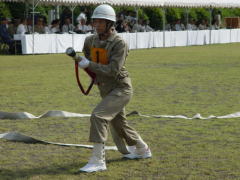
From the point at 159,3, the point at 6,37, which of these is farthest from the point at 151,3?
the point at 6,37

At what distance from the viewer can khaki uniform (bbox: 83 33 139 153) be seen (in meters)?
5.79

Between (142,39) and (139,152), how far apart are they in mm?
27512

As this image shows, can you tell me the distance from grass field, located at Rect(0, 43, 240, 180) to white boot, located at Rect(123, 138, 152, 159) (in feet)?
0.30

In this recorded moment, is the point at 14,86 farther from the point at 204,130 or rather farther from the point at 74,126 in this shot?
the point at 204,130

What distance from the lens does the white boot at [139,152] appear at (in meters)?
6.40

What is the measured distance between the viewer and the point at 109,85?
20.0 feet

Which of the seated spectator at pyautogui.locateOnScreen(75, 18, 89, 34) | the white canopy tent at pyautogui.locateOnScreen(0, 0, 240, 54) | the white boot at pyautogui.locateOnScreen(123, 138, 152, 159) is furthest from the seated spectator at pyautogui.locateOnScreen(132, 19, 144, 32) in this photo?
the white boot at pyautogui.locateOnScreen(123, 138, 152, 159)

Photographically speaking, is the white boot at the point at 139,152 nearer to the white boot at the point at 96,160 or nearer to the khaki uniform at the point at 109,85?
the khaki uniform at the point at 109,85

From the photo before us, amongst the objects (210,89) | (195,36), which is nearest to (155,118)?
(210,89)

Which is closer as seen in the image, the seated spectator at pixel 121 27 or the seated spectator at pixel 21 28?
the seated spectator at pixel 21 28

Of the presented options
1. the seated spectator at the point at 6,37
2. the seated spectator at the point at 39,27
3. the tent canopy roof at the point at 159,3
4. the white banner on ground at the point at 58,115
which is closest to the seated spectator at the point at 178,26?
the tent canopy roof at the point at 159,3

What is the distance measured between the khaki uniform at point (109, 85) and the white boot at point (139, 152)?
0.14 metres

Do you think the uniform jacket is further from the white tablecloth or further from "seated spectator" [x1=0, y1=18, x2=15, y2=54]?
"seated spectator" [x1=0, y1=18, x2=15, y2=54]

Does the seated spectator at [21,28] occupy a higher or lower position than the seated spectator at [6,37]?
higher
